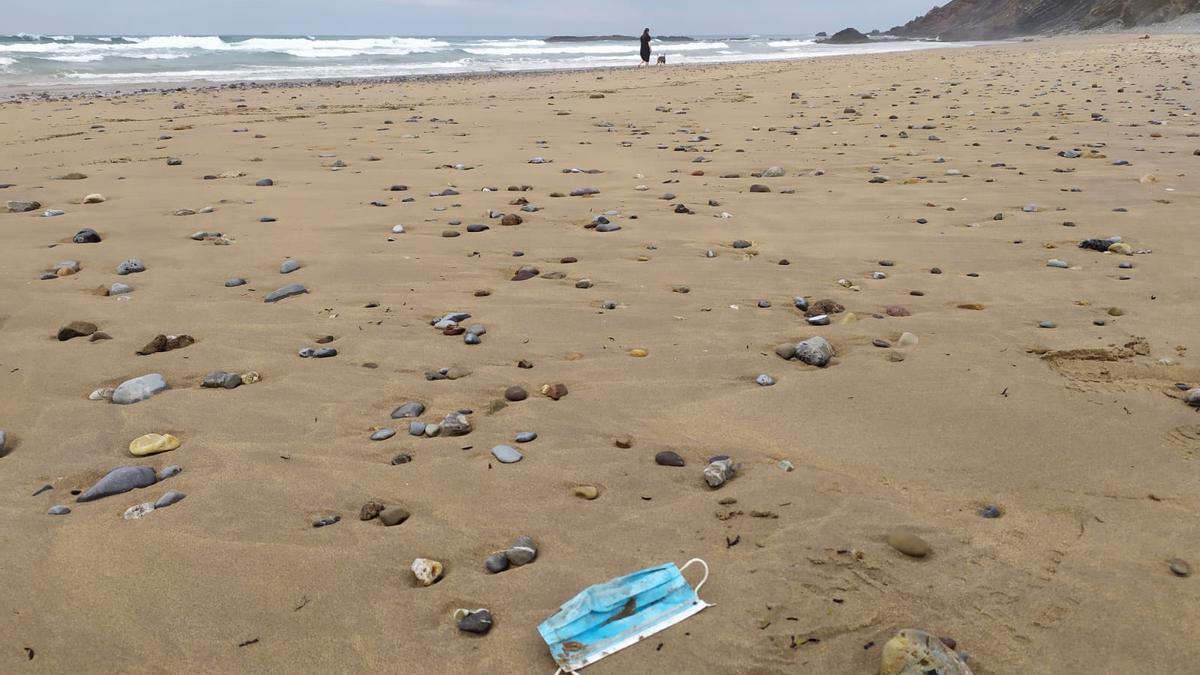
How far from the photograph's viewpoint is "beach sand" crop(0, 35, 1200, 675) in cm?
151

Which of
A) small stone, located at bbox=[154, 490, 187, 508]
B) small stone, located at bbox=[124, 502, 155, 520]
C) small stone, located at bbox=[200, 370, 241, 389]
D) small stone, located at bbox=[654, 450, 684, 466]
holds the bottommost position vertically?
small stone, located at bbox=[654, 450, 684, 466]

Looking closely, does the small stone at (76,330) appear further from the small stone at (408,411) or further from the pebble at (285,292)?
the small stone at (408,411)

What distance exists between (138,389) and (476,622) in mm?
1606

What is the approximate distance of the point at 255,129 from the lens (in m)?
8.76

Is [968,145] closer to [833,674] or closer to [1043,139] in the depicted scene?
[1043,139]

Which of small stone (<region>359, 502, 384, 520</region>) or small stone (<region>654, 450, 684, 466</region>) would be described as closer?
small stone (<region>359, 502, 384, 520</region>)

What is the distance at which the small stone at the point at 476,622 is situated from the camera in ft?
4.91

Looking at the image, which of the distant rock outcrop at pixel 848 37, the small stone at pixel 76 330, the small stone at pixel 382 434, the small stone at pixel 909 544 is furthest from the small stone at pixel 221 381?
the distant rock outcrop at pixel 848 37

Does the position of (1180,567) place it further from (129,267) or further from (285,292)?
(129,267)

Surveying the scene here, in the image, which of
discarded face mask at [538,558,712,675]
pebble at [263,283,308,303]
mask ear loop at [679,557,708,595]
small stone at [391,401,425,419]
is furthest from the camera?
pebble at [263,283,308,303]

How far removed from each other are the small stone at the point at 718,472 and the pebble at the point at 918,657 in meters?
0.64

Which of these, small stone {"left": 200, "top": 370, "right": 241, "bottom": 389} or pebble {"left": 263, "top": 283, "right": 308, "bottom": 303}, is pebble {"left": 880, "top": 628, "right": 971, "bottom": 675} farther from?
pebble {"left": 263, "top": 283, "right": 308, "bottom": 303}

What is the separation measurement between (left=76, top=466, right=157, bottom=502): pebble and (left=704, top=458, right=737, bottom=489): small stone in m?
1.44

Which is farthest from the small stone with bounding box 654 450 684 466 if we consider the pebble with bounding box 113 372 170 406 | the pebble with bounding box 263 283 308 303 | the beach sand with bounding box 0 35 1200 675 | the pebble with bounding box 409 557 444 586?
the pebble with bounding box 263 283 308 303
